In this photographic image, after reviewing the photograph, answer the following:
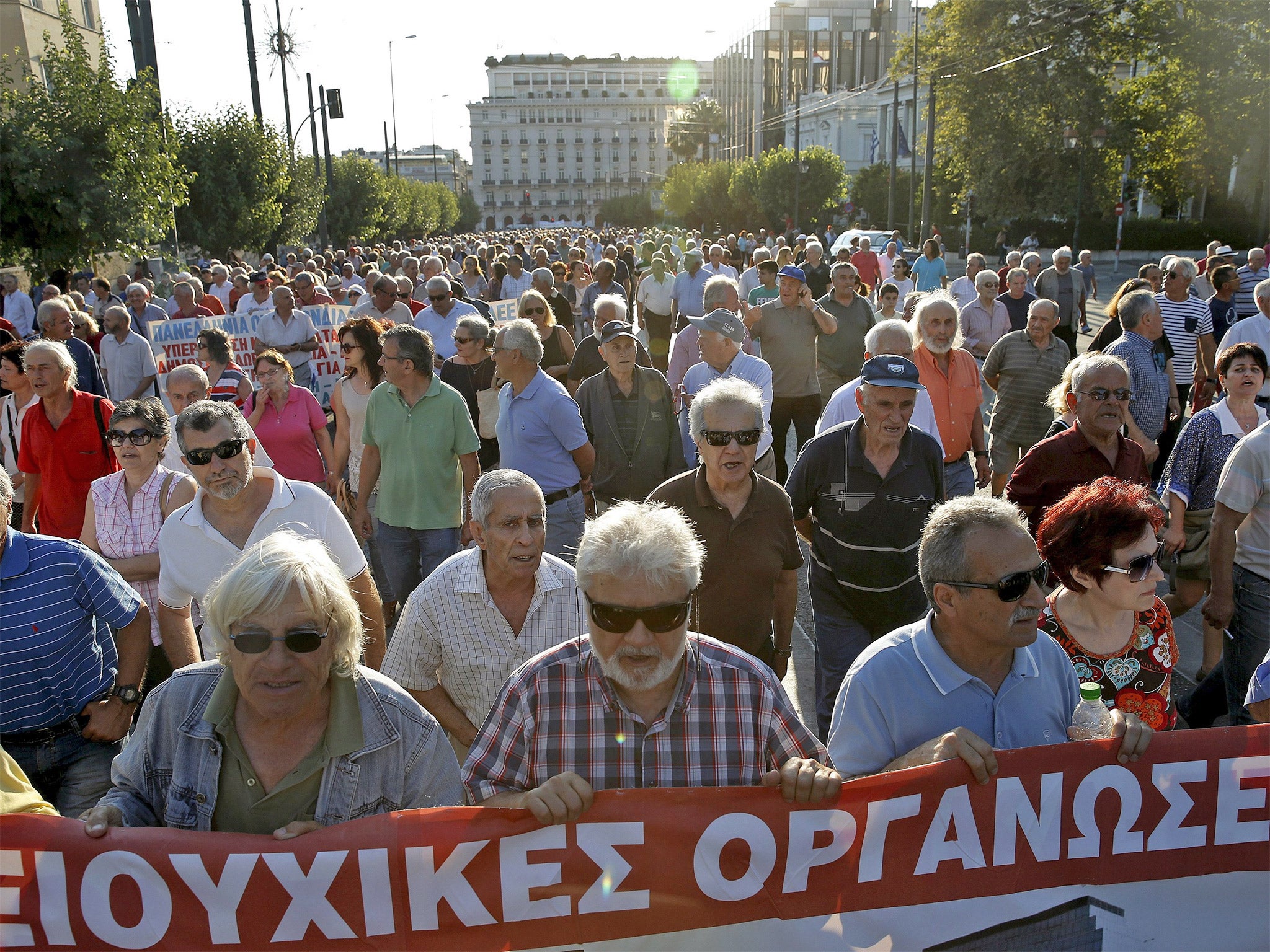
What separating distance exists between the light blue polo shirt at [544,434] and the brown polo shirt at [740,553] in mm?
1580

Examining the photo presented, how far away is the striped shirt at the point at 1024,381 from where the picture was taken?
7.52 metres

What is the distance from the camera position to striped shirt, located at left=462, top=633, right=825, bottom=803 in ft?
8.96

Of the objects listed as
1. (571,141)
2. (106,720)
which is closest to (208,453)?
(106,720)

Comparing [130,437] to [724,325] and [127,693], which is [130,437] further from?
[724,325]

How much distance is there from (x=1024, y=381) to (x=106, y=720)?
19.9 ft

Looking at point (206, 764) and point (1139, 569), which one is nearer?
point (206, 764)

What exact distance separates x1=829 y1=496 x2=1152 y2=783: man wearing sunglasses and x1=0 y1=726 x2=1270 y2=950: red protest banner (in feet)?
0.33

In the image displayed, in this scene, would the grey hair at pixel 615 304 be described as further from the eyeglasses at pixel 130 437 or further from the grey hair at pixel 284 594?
the grey hair at pixel 284 594

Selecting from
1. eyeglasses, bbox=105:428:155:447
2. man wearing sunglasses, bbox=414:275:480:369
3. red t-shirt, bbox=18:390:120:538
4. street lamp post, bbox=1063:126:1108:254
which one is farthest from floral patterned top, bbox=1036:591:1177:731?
street lamp post, bbox=1063:126:1108:254

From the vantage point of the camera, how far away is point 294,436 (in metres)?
6.50

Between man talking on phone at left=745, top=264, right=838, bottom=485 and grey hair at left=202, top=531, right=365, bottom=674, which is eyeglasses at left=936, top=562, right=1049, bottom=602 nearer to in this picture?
grey hair at left=202, top=531, right=365, bottom=674

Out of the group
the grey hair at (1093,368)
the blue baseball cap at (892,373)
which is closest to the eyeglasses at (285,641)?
the blue baseball cap at (892,373)

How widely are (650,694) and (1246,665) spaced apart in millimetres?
2929

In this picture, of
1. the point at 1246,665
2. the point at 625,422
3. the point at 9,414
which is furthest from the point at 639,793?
the point at 9,414
